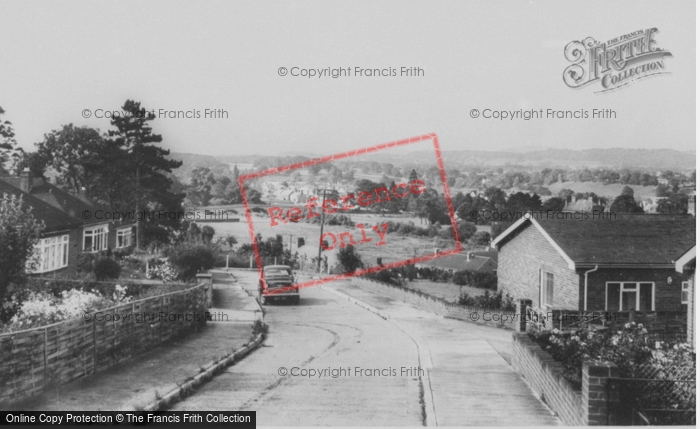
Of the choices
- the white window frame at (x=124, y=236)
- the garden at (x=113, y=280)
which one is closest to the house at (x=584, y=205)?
the garden at (x=113, y=280)

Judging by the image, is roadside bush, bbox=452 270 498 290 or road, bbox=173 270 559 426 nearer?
road, bbox=173 270 559 426

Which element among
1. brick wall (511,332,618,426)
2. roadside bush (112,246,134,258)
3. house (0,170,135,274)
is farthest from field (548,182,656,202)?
house (0,170,135,274)

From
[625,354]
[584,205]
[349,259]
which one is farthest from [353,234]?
[349,259]

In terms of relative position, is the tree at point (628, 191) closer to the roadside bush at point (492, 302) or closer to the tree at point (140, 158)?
the roadside bush at point (492, 302)

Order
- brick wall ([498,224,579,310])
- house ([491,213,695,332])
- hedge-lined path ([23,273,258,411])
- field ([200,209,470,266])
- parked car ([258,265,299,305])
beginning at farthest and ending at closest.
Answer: parked car ([258,265,299,305]), brick wall ([498,224,579,310]), house ([491,213,695,332]), field ([200,209,470,266]), hedge-lined path ([23,273,258,411])

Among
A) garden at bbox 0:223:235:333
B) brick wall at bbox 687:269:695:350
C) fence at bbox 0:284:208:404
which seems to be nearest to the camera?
fence at bbox 0:284:208:404

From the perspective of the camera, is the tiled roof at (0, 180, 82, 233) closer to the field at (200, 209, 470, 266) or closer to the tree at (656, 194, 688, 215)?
the field at (200, 209, 470, 266)
